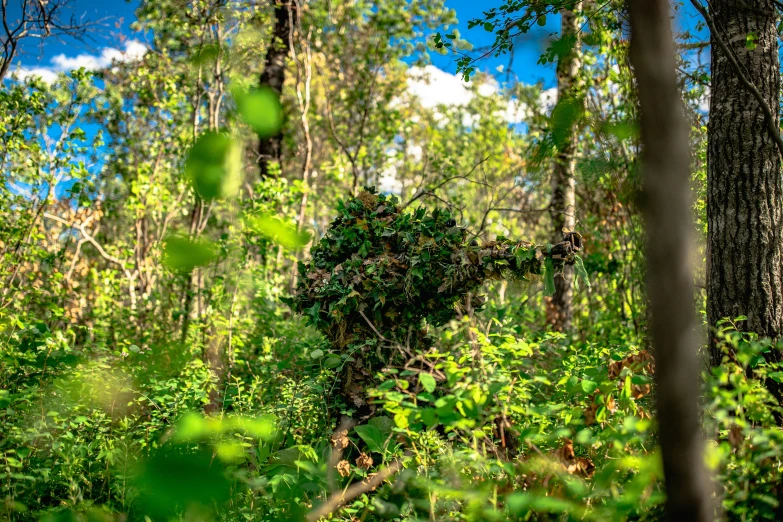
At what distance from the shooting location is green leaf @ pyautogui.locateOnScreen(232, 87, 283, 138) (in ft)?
2.47

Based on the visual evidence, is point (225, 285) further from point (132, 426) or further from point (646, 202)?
point (646, 202)

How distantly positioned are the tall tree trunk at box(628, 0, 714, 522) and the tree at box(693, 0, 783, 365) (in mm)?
2522

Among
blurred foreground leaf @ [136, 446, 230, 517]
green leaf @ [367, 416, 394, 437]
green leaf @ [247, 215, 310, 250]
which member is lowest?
green leaf @ [367, 416, 394, 437]

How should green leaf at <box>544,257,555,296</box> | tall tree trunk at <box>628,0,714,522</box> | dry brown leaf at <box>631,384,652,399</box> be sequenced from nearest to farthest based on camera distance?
tall tree trunk at <box>628,0,714,522</box> < dry brown leaf at <box>631,384,652,399</box> < green leaf at <box>544,257,555,296</box>

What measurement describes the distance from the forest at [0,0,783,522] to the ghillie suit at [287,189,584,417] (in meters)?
0.02

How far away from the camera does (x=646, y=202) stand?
4.42 feet

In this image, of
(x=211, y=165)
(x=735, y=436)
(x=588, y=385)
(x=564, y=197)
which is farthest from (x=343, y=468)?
(x=564, y=197)

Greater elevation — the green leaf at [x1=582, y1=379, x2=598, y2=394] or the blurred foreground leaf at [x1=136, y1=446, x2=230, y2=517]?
the green leaf at [x1=582, y1=379, x2=598, y2=394]

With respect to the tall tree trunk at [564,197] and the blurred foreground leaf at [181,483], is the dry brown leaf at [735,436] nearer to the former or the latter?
the blurred foreground leaf at [181,483]

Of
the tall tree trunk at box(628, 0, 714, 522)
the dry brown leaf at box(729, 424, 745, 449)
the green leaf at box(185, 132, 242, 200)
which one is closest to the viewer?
the green leaf at box(185, 132, 242, 200)

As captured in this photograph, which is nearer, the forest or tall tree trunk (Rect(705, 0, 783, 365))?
the forest

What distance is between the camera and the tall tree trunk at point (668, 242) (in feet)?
4.34

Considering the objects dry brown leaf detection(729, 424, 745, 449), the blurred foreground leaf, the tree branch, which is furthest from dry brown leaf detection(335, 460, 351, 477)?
the tree branch

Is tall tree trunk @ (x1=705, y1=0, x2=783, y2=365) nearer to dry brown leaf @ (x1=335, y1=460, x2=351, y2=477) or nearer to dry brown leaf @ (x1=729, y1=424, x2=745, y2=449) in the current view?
dry brown leaf @ (x1=729, y1=424, x2=745, y2=449)
